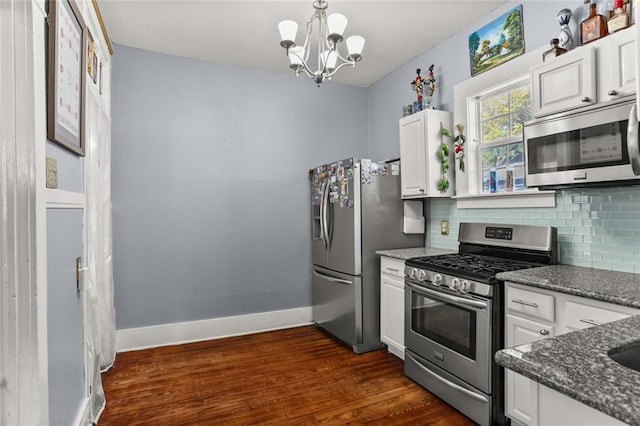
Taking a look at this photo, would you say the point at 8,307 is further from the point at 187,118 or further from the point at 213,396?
the point at 187,118

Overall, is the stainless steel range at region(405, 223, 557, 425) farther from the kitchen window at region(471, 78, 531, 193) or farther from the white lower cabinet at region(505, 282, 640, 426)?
the kitchen window at region(471, 78, 531, 193)

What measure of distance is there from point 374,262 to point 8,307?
2.61m

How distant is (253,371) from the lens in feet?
9.24

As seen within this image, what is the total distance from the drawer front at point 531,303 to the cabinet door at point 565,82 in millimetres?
1023

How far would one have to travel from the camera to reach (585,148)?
1.83 metres

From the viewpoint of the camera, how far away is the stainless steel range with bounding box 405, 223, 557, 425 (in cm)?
199

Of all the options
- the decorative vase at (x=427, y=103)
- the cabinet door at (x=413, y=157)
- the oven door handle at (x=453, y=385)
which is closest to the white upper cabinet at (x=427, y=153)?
the cabinet door at (x=413, y=157)

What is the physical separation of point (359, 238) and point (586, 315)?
1.79 meters

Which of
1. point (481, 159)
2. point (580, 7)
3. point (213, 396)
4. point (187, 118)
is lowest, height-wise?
point (213, 396)

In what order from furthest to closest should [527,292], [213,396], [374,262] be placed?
[374,262] → [213,396] → [527,292]

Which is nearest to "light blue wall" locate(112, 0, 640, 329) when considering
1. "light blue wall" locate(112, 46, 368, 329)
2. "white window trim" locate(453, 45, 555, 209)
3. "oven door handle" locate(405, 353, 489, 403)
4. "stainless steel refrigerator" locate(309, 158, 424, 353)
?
"light blue wall" locate(112, 46, 368, 329)

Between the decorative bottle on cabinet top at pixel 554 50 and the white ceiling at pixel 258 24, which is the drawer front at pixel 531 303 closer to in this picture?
the decorative bottle on cabinet top at pixel 554 50

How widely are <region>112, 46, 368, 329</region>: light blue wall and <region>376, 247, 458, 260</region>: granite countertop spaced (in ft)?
3.95

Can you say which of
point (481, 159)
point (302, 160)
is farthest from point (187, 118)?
point (481, 159)
